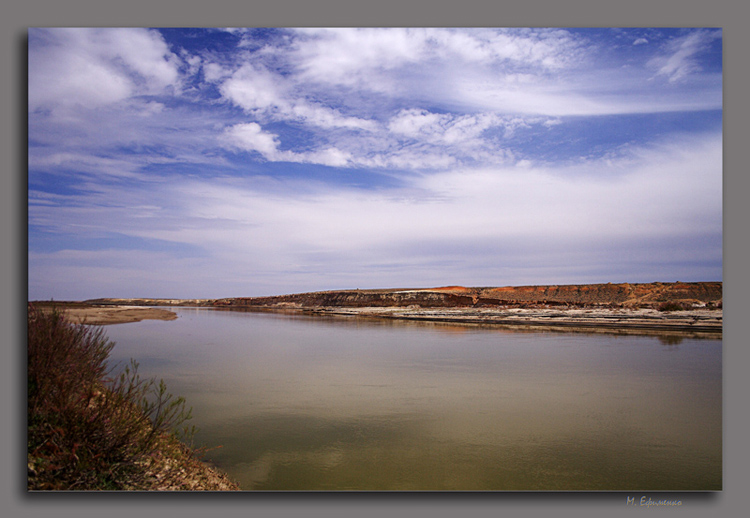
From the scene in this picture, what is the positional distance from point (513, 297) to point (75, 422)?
144 feet

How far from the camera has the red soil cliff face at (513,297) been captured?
64.3ft

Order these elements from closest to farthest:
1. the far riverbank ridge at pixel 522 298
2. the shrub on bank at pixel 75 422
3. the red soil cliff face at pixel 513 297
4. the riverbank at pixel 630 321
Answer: the shrub on bank at pixel 75 422 < the riverbank at pixel 630 321 < the far riverbank ridge at pixel 522 298 < the red soil cliff face at pixel 513 297

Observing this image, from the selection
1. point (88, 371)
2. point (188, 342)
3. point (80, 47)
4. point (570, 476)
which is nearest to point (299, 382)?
point (88, 371)

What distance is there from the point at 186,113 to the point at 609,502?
7.69 metres

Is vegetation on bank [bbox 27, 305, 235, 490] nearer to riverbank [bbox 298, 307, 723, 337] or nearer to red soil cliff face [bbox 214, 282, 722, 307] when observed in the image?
red soil cliff face [bbox 214, 282, 722, 307]

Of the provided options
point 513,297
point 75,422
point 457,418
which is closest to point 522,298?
point 513,297

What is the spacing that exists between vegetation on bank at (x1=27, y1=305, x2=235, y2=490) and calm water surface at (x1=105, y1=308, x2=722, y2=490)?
84 centimetres

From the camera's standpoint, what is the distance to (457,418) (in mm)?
6121

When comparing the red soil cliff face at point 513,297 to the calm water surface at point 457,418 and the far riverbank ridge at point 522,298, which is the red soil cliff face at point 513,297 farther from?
the calm water surface at point 457,418

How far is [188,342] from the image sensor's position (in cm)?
1411

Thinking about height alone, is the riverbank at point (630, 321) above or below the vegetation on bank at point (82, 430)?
below

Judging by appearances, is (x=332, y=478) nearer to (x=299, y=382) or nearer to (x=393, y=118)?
(x=299, y=382)

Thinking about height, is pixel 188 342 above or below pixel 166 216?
below

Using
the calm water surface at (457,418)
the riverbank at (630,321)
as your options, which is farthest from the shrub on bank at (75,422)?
the riverbank at (630,321)
